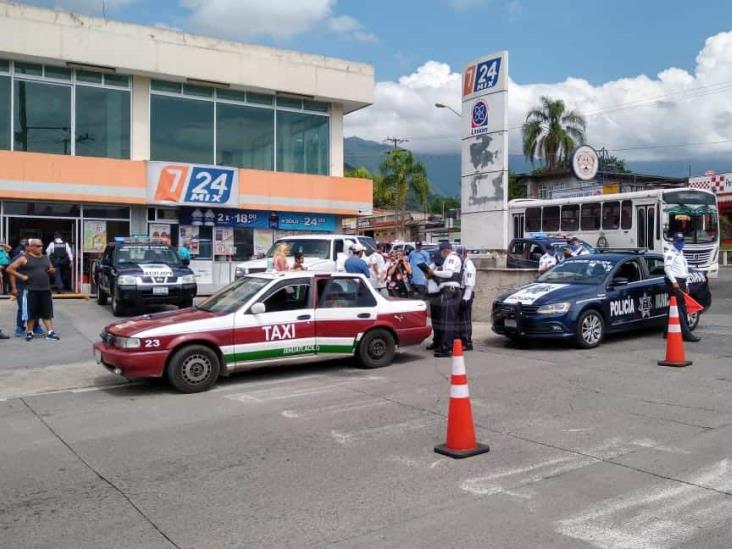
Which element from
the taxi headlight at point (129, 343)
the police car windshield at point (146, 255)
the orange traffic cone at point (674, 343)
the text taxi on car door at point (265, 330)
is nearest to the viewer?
the taxi headlight at point (129, 343)

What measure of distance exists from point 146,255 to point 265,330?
9046 millimetres

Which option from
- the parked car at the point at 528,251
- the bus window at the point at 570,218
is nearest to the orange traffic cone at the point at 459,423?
the parked car at the point at 528,251

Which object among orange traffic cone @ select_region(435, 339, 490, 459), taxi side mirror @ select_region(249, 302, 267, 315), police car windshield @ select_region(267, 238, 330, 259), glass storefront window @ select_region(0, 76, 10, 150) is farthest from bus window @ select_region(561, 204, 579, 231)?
orange traffic cone @ select_region(435, 339, 490, 459)

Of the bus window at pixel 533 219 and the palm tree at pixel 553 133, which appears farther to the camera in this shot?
the palm tree at pixel 553 133

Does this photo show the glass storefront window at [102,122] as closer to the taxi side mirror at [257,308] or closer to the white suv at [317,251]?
the white suv at [317,251]

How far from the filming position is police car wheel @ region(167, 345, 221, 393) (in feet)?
29.1

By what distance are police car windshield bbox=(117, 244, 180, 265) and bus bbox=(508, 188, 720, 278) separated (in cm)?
1515

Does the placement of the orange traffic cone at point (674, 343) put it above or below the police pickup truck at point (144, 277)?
below

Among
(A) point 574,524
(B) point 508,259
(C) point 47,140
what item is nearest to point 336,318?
(A) point 574,524

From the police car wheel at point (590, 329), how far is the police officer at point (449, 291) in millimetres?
2063

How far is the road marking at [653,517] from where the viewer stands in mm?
4406

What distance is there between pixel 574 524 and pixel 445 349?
706 cm

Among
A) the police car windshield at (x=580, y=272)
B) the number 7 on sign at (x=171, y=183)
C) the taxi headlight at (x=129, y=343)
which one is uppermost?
the number 7 on sign at (x=171, y=183)

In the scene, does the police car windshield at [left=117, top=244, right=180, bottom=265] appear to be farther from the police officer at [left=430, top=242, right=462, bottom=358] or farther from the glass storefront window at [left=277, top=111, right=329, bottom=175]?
the glass storefront window at [left=277, top=111, right=329, bottom=175]
